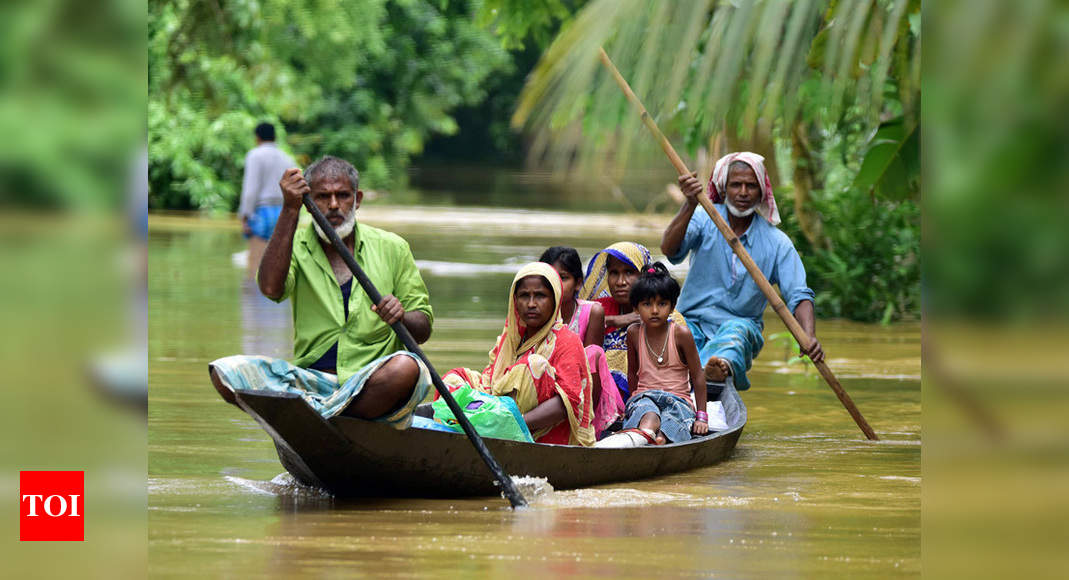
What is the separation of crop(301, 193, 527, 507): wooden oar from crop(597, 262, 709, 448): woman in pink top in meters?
1.07

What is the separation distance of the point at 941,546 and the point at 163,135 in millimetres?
21238

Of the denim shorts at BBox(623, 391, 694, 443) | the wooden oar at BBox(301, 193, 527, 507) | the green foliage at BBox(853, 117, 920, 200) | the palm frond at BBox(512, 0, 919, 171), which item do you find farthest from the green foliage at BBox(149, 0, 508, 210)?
the palm frond at BBox(512, 0, 919, 171)

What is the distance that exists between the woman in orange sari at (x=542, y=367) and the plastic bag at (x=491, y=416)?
92mm

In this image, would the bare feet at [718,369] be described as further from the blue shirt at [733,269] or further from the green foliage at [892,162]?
the green foliage at [892,162]

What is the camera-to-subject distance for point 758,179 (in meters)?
6.92

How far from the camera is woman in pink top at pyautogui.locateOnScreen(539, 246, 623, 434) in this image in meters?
Result: 5.96

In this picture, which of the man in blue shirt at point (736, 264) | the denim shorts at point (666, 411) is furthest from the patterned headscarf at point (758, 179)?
A: the denim shorts at point (666, 411)

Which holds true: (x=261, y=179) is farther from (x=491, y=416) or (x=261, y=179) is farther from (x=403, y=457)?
(x=403, y=457)

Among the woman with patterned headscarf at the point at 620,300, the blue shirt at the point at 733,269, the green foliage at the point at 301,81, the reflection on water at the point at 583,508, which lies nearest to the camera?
the reflection on water at the point at 583,508

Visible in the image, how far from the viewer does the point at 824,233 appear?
1205cm

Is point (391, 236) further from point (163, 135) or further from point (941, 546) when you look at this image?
point (163, 135)

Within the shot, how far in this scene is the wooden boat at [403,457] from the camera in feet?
15.2

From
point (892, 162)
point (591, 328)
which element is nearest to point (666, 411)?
point (591, 328)

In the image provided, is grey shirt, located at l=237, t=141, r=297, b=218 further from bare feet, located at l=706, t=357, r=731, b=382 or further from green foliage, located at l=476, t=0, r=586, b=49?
bare feet, located at l=706, t=357, r=731, b=382
